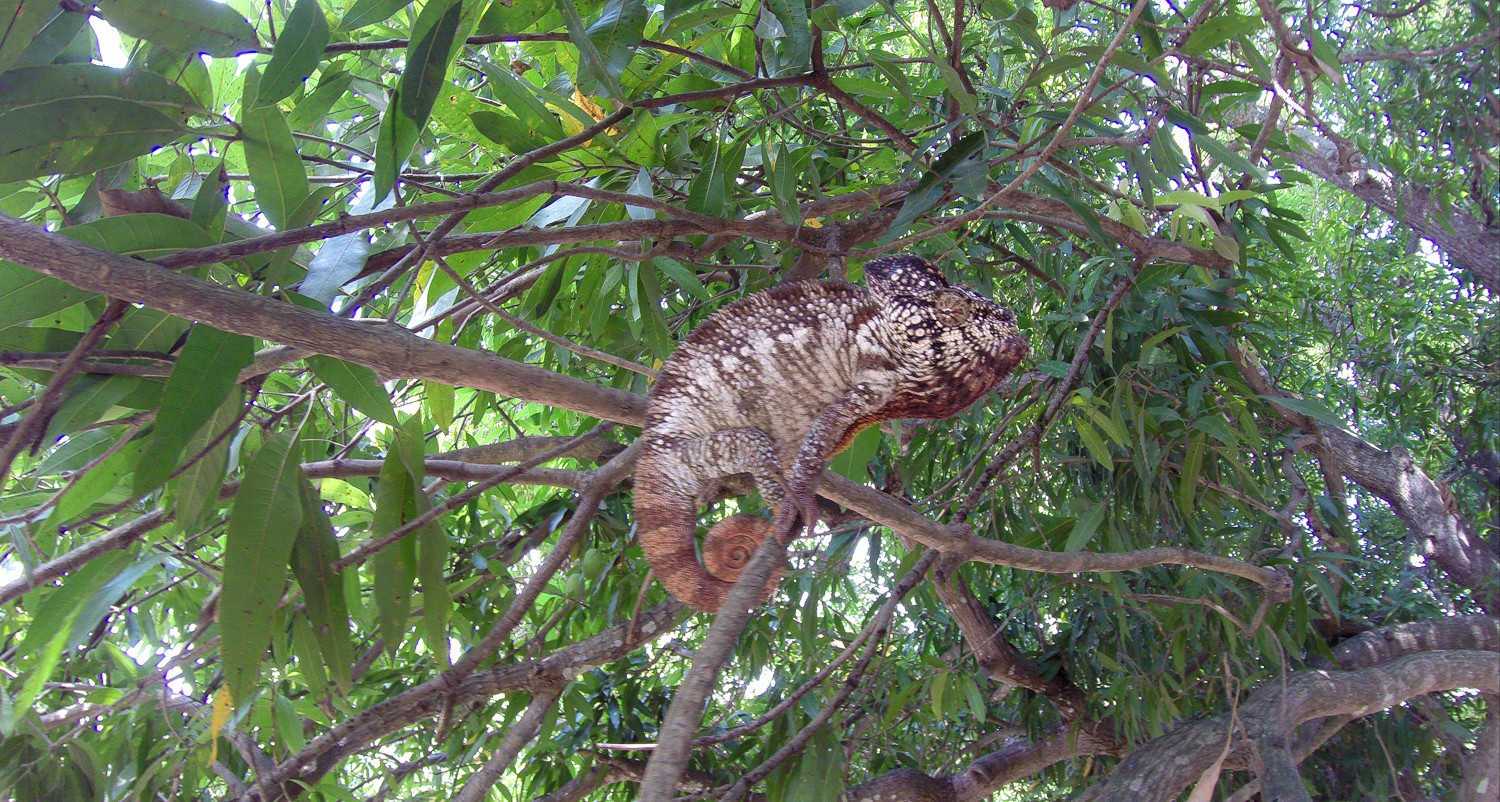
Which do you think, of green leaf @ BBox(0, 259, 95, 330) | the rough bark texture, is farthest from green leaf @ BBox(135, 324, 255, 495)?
the rough bark texture

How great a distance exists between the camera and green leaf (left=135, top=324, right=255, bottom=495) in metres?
1.17

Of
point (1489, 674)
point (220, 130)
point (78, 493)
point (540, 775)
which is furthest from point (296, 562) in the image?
point (1489, 674)

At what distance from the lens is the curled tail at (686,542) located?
3.84 ft

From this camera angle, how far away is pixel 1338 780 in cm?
315

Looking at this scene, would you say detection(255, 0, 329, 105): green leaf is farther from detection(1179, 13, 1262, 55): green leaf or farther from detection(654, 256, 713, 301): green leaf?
detection(1179, 13, 1262, 55): green leaf

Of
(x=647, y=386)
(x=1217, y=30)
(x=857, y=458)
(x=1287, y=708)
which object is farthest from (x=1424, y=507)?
(x=647, y=386)

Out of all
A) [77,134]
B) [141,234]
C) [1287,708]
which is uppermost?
[77,134]

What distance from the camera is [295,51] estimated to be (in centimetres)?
125

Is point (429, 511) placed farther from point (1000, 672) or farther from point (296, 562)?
point (1000, 672)

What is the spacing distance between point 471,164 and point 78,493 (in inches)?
44.4

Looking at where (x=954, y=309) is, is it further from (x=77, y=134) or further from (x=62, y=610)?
(x=62, y=610)

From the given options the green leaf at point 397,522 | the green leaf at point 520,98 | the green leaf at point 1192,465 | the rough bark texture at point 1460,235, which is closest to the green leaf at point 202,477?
the green leaf at point 397,522

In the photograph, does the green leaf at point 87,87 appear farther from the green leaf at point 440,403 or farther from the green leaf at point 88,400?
the green leaf at point 440,403

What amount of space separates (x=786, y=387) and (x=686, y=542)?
222mm
